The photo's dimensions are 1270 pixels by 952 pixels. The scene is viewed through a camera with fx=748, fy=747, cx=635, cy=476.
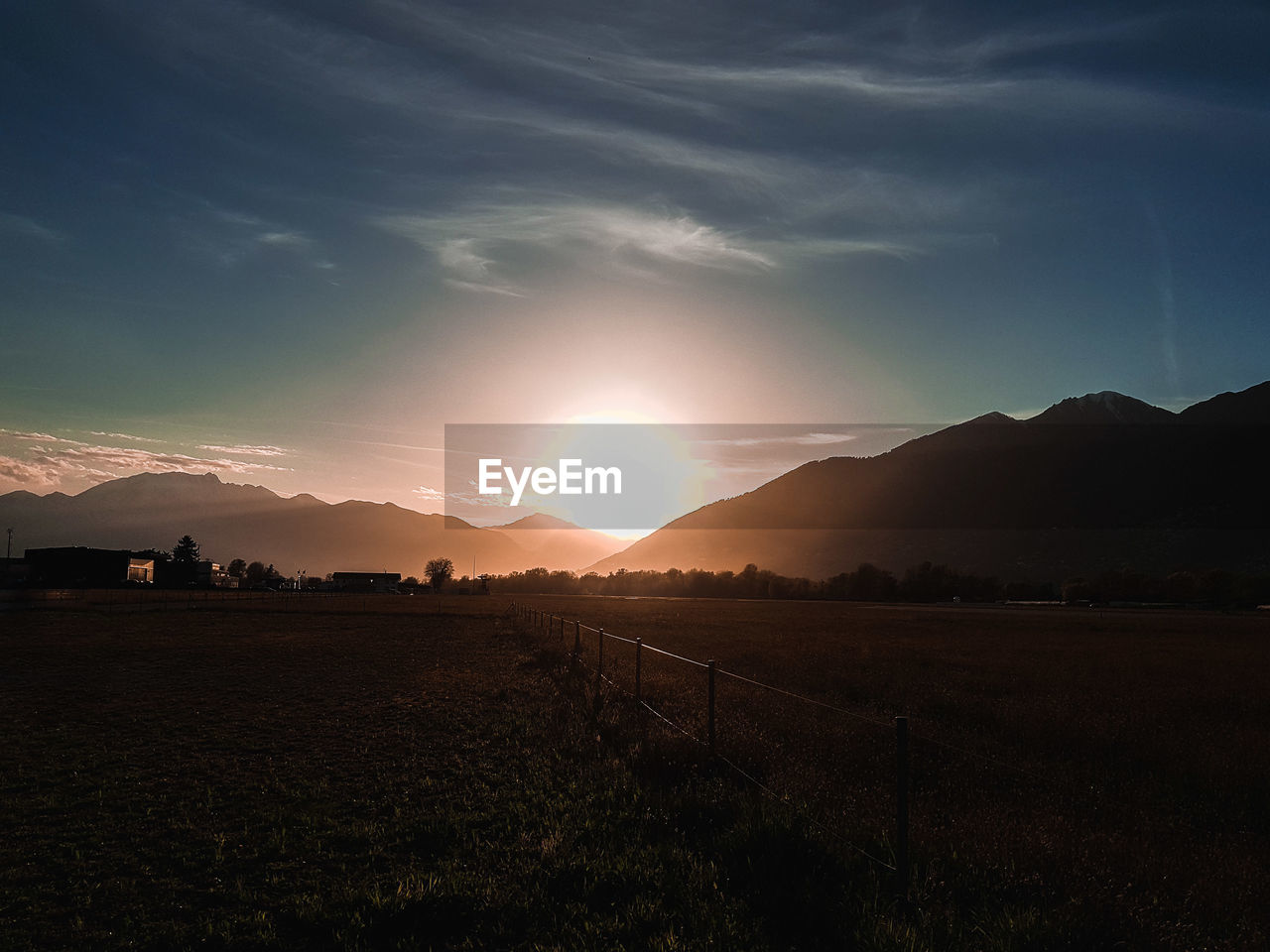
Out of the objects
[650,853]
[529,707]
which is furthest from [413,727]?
[650,853]

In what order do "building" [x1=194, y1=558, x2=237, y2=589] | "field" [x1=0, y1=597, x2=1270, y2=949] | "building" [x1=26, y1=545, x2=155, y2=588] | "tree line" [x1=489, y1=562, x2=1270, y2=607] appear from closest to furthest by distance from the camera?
"field" [x1=0, y1=597, x2=1270, y2=949]
"tree line" [x1=489, y1=562, x2=1270, y2=607]
"building" [x1=26, y1=545, x2=155, y2=588]
"building" [x1=194, y1=558, x2=237, y2=589]

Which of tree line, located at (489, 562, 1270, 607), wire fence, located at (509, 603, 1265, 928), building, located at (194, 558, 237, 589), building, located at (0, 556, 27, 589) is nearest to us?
wire fence, located at (509, 603, 1265, 928)

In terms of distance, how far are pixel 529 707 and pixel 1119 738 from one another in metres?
11.7

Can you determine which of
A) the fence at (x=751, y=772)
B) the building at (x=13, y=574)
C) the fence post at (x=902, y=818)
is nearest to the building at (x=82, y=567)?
the building at (x=13, y=574)

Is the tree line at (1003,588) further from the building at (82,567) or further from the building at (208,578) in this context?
the building at (82,567)

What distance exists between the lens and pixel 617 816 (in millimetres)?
8680

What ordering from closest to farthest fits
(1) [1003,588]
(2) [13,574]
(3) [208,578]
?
1. (2) [13,574]
2. (1) [1003,588]
3. (3) [208,578]

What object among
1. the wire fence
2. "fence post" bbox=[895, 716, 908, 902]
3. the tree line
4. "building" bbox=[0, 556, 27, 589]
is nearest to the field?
the wire fence

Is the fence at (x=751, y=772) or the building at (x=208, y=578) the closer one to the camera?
the fence at (x=751, y=772)

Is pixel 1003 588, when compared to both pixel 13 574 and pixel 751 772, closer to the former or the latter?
pixel 751 772

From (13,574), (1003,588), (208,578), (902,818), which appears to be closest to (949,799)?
(902,818)

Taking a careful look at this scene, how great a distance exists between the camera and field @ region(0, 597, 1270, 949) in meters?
6.02

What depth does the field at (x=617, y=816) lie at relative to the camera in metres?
6.02

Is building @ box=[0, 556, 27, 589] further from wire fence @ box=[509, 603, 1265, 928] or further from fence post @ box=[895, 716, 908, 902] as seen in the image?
fence post @ box=[895, 716, 908, 902]
